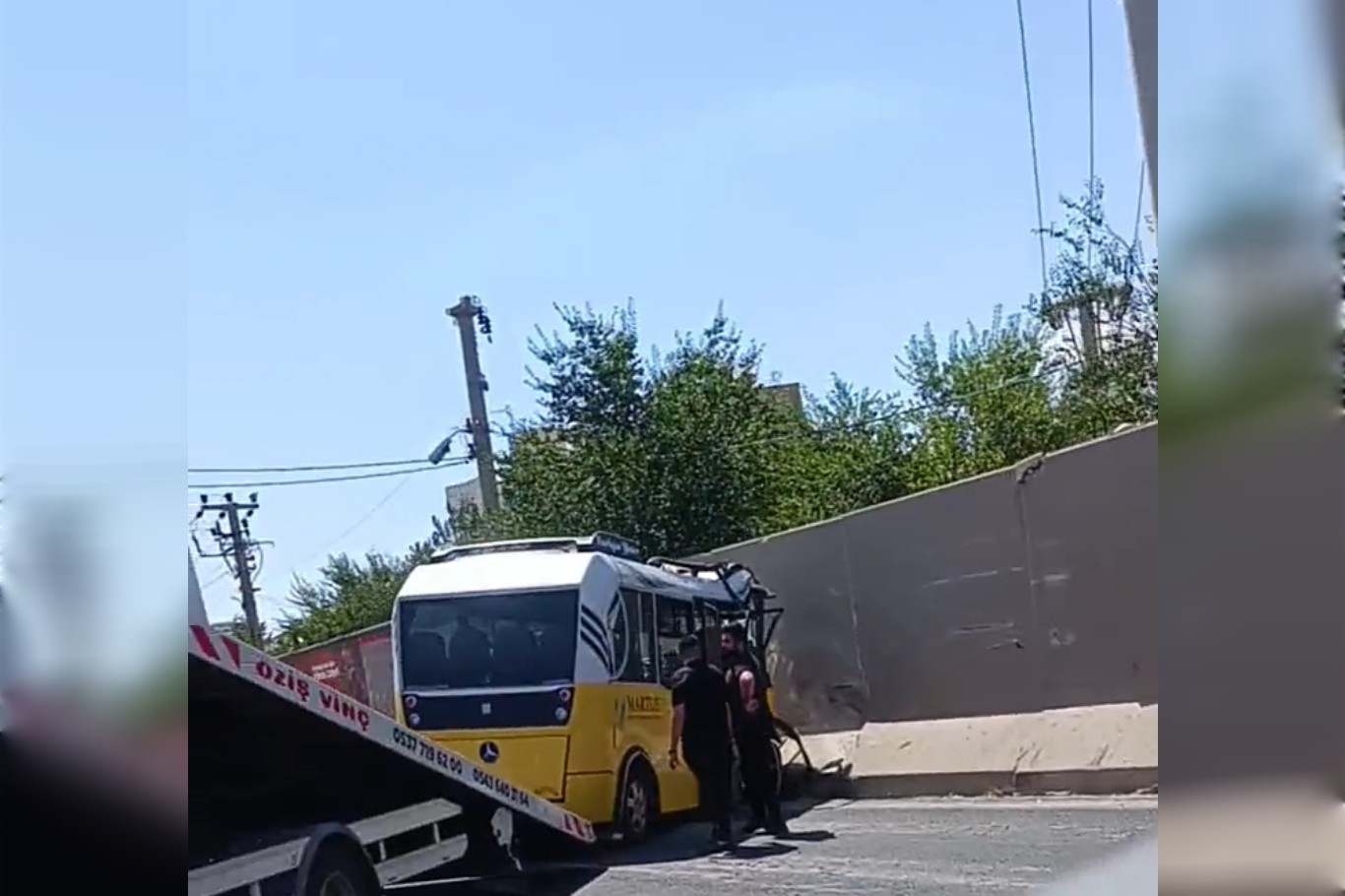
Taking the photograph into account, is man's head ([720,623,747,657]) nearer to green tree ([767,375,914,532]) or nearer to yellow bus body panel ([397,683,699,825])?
yellow bus body panel ([397,683,699,825])

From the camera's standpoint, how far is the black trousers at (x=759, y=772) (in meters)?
11.6

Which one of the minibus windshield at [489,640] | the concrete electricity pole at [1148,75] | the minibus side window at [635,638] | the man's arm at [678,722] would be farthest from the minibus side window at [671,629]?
the concrete electricity pole at [1148,75]

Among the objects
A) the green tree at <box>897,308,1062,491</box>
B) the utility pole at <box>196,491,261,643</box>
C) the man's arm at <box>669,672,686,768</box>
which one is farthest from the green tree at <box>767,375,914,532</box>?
the utility pole at <box>196,491,261,643</box>

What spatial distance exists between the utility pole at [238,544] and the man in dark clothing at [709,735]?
190 inches

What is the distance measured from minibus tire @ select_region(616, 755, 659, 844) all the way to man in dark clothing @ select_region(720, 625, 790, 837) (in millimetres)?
796

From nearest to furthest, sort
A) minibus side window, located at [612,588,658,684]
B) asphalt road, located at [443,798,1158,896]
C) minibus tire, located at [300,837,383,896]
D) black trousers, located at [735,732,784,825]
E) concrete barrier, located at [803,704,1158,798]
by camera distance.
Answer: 1. minibus tire, located at [300,837,383,896]
2. asphalt road, located at [443,798,1158,896]
3. black trousers, located at [735,732,784,825]
4. minibus side window, located at [612,588,658,684]
5. concrete barrier, located at [803,704,1158,798]

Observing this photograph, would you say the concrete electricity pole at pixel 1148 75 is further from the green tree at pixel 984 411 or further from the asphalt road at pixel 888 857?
the green tree at pixel 984 411

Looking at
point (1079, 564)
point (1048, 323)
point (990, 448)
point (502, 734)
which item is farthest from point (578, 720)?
point (1048, 323)

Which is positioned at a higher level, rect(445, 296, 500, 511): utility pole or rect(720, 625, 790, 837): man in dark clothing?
rect(445, 296, 500, 511): utility pole

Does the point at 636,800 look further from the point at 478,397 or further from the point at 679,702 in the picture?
the point at 478,397

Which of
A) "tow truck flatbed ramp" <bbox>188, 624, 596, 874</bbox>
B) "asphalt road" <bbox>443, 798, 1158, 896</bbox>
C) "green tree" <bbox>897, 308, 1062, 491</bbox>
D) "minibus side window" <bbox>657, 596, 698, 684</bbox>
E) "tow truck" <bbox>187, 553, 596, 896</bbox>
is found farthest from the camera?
"green tree" <bbox>897, 308, 1062, 491</bbox>

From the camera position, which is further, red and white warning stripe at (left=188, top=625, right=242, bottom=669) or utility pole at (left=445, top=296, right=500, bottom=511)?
utility pole at (left=445, top=296, right=500, bottom=511)

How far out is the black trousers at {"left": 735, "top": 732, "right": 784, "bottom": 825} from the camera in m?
11.6
